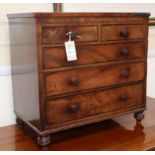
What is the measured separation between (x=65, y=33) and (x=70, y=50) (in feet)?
0.25

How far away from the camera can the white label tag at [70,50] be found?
1199mm

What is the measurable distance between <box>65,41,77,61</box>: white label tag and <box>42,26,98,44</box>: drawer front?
0.02m

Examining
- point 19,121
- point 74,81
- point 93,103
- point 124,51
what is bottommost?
point 19,121

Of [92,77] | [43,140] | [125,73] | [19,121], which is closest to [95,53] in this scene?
[92,77]

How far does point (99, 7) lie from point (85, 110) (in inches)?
29.2

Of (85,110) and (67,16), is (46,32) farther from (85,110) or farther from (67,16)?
(85,110)

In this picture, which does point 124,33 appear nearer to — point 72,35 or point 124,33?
point 124,33

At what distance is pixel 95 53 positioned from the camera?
130cm

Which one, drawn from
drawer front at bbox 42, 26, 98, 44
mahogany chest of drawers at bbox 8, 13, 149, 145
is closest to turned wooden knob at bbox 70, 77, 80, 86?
mahogany chest of drawers at bbox 8, 13, 149, 145

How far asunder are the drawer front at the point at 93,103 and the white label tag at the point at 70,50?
18cm

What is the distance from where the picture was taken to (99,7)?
1.75 meters

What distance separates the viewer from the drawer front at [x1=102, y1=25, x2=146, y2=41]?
1311 mm

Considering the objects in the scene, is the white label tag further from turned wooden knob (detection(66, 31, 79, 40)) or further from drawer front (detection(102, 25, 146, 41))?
drawer front (detection(102, 25, 146, 41))
